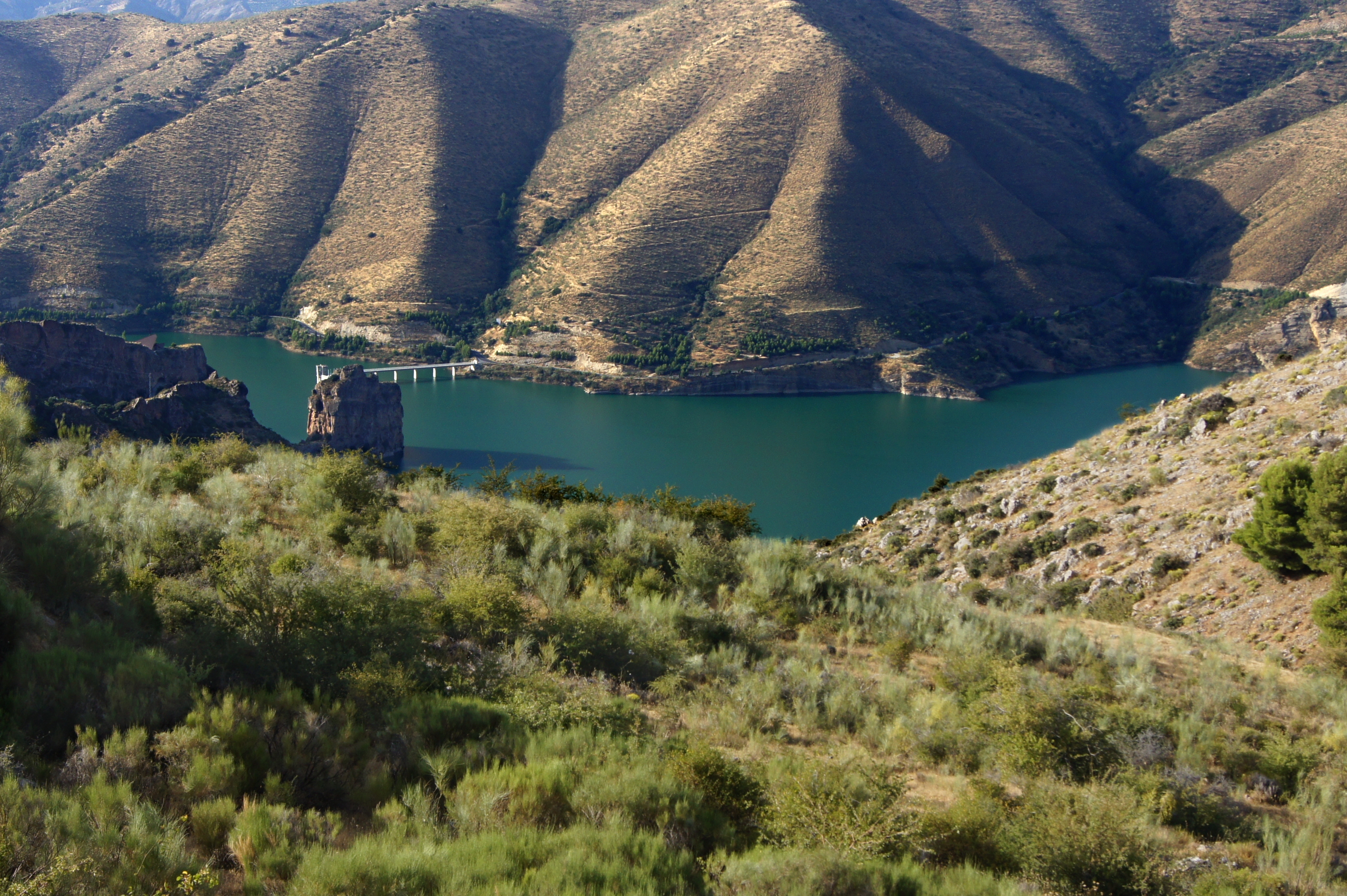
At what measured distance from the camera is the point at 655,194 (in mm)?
79750

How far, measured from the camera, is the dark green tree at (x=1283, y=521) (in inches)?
422

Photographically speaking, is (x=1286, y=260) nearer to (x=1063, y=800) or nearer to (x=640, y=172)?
(x=640, y=172)

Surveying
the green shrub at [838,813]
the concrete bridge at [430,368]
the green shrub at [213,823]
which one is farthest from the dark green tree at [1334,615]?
the concrete bridge at [430,368]

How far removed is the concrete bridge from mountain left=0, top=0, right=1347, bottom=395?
5.25 feet

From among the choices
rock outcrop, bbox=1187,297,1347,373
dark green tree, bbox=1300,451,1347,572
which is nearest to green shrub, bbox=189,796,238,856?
dark green tree, bbox=1300,451,1347,572

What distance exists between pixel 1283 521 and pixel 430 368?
219ft

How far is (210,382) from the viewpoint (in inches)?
1670

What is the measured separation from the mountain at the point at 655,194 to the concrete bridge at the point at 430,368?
1.60 metres

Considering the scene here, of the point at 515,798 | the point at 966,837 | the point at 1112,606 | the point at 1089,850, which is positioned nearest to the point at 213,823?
the point at 515,798

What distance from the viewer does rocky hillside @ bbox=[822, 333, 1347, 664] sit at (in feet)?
37.5

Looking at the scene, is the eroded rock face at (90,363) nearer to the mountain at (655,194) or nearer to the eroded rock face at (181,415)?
the eroded rock face at (181,415)

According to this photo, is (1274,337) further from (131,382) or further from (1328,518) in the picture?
(131,382)

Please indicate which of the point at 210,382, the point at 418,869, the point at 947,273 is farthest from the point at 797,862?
the point at 947,273

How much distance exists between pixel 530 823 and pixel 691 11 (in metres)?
119
